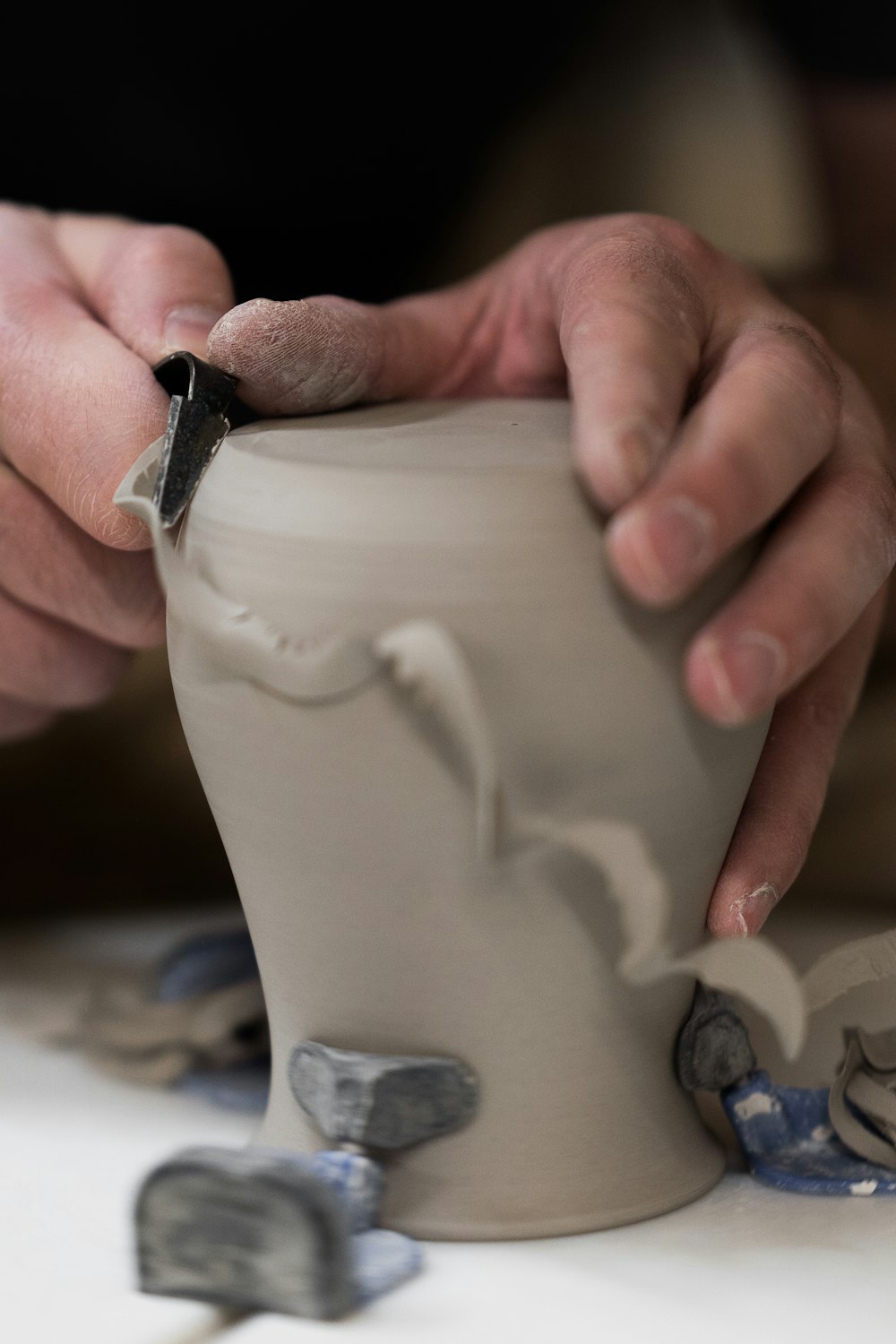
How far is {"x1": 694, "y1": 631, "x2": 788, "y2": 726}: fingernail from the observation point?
2.16 ft

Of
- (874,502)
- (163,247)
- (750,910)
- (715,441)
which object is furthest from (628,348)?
(163,247)

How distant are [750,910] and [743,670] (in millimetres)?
187

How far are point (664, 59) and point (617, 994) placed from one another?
1546mm

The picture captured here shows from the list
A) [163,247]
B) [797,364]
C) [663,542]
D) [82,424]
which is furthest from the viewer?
[163,247]

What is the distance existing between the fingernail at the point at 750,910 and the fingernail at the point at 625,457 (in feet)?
0.86

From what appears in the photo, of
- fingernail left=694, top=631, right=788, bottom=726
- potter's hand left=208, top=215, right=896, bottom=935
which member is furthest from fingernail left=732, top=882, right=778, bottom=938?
fingernail left=694, top=631, right=788, bottom=726

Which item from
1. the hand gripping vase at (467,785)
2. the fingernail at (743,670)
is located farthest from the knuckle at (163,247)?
the fingernail at (743,670)

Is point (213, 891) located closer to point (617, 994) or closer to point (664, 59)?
point (617, 994)

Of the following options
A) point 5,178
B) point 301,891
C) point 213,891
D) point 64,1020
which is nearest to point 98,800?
point 213,891

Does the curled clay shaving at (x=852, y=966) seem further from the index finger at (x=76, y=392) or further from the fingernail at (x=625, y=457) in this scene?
the index finger at (x=76, y=392)

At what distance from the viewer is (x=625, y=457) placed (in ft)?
2.12

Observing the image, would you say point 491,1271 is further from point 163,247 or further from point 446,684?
point 163,247

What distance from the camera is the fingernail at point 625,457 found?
65 cm

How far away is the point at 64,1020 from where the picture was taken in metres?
1.05
